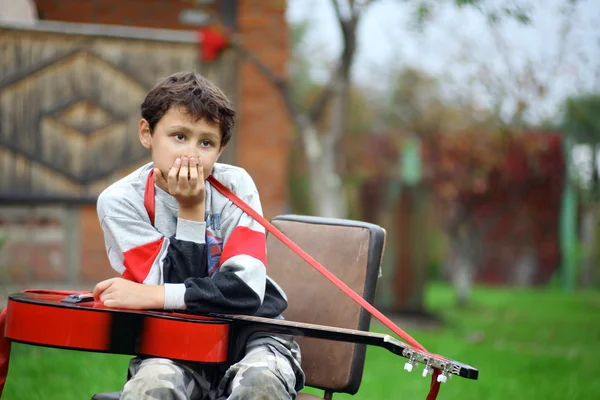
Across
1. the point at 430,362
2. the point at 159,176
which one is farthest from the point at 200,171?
the point at 430,362

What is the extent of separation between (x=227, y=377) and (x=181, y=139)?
0.76 meters

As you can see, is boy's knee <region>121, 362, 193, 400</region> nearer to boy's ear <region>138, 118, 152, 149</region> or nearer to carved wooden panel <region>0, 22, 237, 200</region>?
boy's ear <region>138, 118, 152, 149</region>

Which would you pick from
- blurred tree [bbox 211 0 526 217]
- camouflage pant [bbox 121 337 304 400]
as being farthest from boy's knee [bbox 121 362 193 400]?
blurred tree [bbox 211 0 526 217]

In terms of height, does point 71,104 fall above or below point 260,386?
above

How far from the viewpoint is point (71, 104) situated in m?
6.99

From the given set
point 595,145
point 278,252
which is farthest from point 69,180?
point 595,145

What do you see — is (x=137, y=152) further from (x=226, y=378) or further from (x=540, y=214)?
(x=540, y=214)

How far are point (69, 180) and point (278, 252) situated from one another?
4.58 meters

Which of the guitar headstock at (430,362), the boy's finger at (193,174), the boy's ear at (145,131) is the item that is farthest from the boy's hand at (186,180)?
the guitar headstock at (430,362)

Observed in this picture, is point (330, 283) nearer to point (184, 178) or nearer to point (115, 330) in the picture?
point (184, 178)

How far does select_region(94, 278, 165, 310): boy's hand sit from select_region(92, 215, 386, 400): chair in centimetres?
64

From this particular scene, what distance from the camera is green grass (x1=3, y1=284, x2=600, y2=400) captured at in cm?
461

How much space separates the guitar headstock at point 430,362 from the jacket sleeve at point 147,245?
0.70 meters

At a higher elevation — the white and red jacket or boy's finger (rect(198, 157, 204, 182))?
boy's finger (rect(198, 157, 204, 182))
